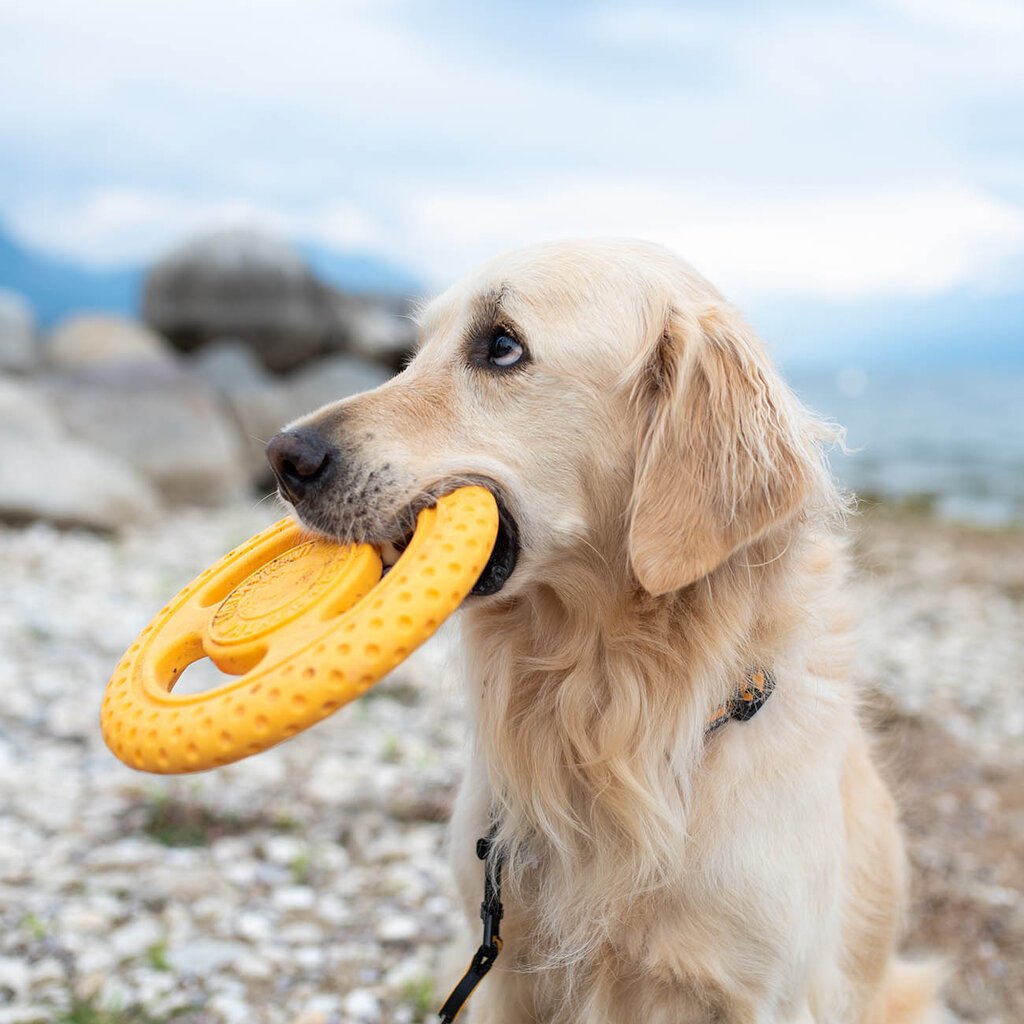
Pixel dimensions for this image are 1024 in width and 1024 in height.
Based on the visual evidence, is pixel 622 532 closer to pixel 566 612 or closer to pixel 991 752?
pixel 566 612

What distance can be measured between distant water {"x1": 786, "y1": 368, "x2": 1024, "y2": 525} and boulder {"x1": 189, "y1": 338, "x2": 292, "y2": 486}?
21.5 feet

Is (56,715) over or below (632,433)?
below

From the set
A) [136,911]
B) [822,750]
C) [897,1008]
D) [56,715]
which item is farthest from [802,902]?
[56,715]

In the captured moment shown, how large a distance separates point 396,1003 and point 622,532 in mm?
1741

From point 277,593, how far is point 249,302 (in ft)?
49.2

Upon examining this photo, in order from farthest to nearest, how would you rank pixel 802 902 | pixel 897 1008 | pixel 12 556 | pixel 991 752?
pixel 12 556
pixel 991 752
pixel 897 1008
pixel 802 902

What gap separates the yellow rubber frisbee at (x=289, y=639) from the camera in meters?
1.92

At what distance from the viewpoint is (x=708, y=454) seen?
7.76ft

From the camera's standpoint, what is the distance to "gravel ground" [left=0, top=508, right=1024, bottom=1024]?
320 cm

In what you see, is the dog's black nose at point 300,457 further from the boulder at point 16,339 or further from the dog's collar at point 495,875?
the boulder at point 16,339

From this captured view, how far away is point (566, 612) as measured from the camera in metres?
2.51

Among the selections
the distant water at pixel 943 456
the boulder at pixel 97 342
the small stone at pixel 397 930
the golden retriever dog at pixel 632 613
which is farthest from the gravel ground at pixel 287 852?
the boulder at pixel 97 342

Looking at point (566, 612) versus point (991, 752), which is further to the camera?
point (991, 752)

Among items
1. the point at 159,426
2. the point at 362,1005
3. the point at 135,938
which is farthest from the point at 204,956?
the point at 159,426
